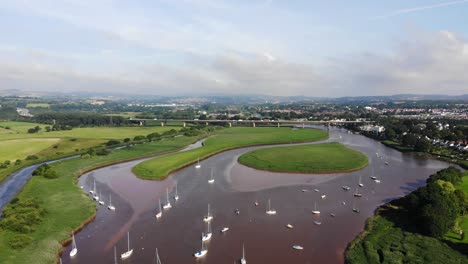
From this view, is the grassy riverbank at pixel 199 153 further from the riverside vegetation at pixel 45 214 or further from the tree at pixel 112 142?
the tree at pixel 112 142

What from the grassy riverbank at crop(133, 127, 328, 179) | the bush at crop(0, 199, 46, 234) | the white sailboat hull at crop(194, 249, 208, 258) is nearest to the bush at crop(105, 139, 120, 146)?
the grassy riverbank at crop(133, 127, 328, 179)

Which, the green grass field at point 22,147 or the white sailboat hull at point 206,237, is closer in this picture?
the white sailboat hull at point 206,237

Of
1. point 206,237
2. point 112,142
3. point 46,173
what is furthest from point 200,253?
point 112,142

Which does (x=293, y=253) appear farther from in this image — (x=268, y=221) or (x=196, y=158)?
(x=196, y=158)

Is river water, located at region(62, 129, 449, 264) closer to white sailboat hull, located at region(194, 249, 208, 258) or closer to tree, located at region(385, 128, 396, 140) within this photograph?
white sailboat hull, located at region(194, 249, 208, 258)

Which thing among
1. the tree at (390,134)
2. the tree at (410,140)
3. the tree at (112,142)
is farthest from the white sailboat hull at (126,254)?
the tree at (390,134)

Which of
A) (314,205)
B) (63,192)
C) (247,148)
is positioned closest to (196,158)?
(247,148)
